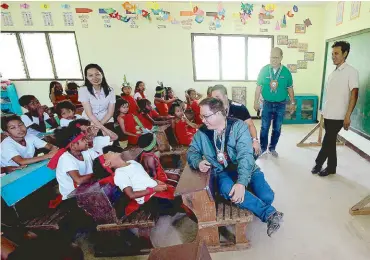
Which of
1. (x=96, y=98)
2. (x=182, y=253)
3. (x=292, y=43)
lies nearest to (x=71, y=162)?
(x=96, y=98)

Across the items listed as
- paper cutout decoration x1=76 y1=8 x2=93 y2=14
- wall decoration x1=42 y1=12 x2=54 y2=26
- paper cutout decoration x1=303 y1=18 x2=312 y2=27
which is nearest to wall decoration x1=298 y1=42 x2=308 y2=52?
paper cutout decoration x1=303 y1=18 x2=312 y2=27

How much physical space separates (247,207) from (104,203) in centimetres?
100

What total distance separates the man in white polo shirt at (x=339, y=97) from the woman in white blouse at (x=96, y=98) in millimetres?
2389

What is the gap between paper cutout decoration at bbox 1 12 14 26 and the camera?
4.88 metres

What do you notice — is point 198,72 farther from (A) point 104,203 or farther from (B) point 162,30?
(A) point 104,203

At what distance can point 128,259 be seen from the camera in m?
1.59

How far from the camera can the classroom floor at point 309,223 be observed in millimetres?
1567

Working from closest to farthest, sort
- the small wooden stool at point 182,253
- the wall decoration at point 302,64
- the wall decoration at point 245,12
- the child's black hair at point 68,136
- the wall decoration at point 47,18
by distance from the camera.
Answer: the small wooden stool at point 182,253, the child's black hair at point 68,136, the wall decoration at point 245,12, the wall decoration at point 47,18, the wall decoration at point 302,64

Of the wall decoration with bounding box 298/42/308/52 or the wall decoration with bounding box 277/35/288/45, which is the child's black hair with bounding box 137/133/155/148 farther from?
the wall decoration with bounding box 298/42/308/52

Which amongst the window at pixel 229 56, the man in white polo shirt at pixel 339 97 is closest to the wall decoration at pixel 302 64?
the window at pixel 229 56

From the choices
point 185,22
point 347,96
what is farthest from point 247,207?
point 185,22

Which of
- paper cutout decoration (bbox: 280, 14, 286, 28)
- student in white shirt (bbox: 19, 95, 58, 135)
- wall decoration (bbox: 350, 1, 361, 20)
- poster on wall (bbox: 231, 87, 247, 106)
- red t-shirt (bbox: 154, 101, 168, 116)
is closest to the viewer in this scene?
student in white shirt (bbox: 19, 95, 58, 135)

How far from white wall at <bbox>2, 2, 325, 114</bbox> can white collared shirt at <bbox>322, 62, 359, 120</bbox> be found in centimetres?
300

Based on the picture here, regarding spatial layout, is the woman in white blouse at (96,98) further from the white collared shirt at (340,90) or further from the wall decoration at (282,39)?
the wall decoration at (282,39)
